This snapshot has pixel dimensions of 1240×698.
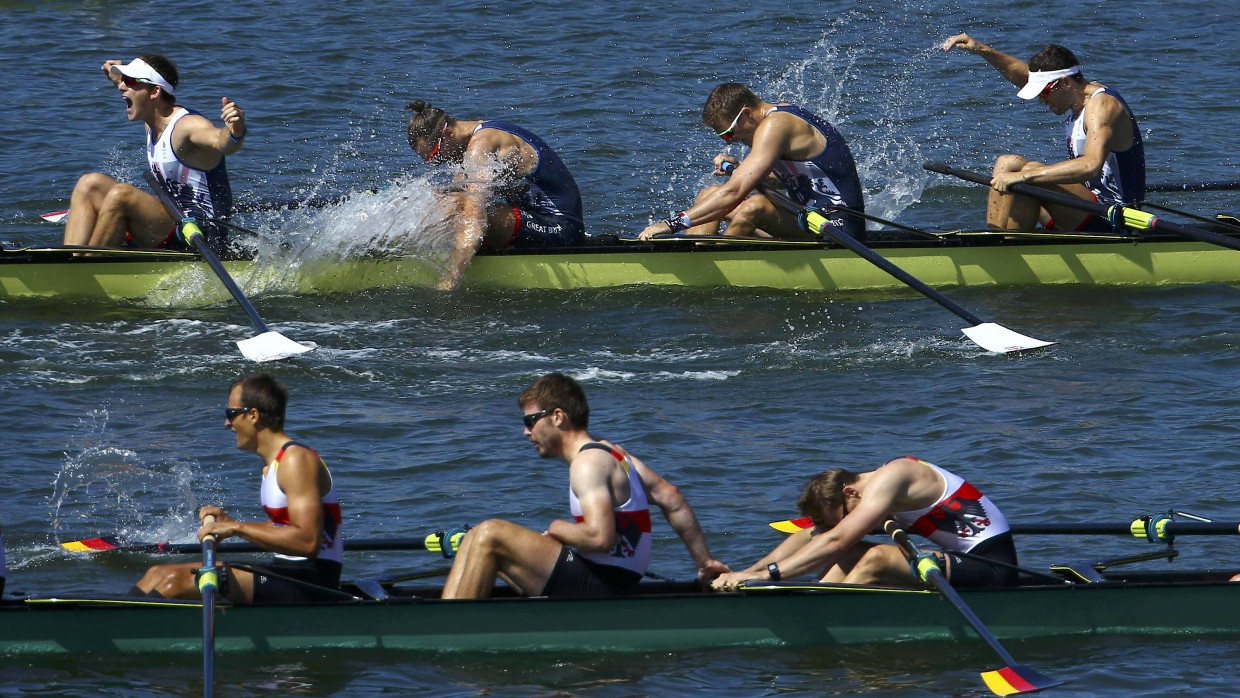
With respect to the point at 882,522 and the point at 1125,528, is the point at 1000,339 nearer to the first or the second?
the point at 1125,528

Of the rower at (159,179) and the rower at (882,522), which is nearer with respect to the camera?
the rower at (882,522)

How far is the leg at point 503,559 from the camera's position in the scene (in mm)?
6938

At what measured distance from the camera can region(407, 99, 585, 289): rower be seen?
38.7 ft

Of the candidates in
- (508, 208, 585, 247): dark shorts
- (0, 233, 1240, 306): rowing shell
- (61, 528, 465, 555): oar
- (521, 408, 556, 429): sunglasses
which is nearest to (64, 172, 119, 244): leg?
(0, 233, 1240, 306): rowing shell

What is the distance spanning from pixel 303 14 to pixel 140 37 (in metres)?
2.17

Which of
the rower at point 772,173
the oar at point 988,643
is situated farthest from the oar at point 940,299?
the oar at point 988,643

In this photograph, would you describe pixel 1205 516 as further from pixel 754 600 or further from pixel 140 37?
pixel 140 37

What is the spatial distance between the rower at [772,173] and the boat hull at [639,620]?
5.02 meters

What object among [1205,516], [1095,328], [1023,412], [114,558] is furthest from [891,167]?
[114,558]

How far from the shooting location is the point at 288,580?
694cm

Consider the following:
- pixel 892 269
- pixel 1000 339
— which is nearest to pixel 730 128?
pixel 892 269

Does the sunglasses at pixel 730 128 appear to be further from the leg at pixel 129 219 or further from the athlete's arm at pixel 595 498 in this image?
the athlete's arm at pixel 595 498

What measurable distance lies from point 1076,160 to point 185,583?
7.37 metres

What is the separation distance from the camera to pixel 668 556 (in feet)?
27.9
